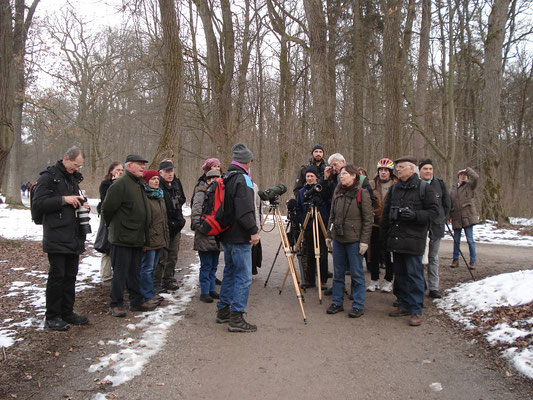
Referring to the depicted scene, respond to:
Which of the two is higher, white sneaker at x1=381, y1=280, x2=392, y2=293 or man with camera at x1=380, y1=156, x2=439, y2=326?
man with camera at x1=380, y1=156, x2=439, y2=326

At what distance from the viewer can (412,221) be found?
4.93 meters

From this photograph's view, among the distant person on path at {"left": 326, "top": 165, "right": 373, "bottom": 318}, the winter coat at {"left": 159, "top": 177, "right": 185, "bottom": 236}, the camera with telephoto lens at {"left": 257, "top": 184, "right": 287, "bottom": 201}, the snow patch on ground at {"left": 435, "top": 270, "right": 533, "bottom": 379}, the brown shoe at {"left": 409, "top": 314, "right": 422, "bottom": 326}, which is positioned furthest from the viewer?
Result: the winter coat at {"left": 159, "top": 177, "right": 185, "bottom": 236}

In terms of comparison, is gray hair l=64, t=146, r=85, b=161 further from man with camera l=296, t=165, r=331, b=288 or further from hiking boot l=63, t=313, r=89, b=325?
man with camera l=296, t=165, r=331, b=288

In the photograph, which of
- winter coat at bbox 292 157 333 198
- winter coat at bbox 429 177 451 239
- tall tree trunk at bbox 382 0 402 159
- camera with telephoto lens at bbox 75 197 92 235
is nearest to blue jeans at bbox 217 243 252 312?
camera with telephoto lens at bbox 75 197 92 235

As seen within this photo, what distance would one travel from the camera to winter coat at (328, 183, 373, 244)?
517 centimetres

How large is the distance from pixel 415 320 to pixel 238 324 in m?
2.18

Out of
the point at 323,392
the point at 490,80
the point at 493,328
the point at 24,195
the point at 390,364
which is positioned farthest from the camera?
the point at 24,195

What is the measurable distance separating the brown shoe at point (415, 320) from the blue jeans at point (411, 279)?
50 mm

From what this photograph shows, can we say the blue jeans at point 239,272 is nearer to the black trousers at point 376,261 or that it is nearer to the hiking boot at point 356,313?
the hiking boot at point 356,313

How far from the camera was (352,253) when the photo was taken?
522 centimetres

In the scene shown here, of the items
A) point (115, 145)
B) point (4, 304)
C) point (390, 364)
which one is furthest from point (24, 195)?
point (390, 364)

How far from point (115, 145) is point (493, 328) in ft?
124

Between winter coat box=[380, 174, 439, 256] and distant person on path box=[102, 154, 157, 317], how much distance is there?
323 centimetres

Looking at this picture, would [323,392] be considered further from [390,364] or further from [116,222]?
[116,222]
